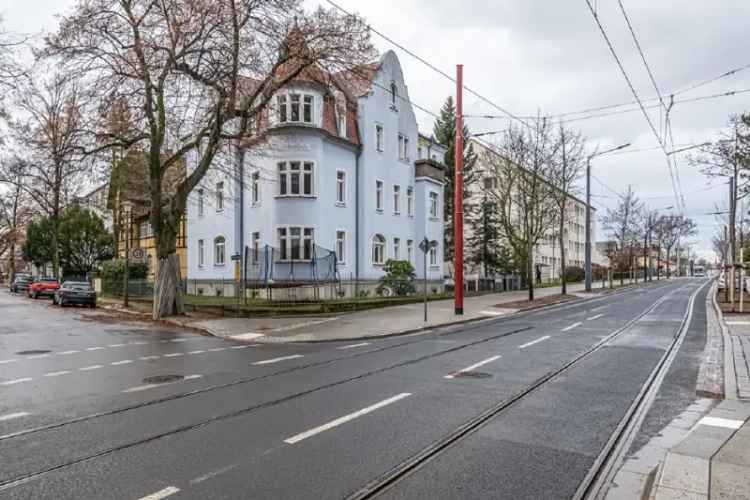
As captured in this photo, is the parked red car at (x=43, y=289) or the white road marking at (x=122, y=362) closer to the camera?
the white road marking at (x=122, y=362)

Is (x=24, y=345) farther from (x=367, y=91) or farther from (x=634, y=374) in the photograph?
(x=367, y=91)

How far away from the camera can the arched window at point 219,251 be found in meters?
35.0

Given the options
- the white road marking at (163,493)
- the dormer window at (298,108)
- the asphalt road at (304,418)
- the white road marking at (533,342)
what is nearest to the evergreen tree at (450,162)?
the dormer window at (298,108)

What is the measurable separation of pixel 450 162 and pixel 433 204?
11.9 m

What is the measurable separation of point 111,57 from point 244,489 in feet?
67.5

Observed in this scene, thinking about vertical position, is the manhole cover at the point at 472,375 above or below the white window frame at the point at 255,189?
below

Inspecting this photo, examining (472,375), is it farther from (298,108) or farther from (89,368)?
(298,108)

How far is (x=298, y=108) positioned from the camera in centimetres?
2947

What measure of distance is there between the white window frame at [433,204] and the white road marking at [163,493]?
113 feet

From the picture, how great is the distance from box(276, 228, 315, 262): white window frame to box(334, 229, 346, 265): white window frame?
6.34 ft

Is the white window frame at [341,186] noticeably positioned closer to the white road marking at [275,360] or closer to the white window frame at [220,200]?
the white window frame at [220,200]

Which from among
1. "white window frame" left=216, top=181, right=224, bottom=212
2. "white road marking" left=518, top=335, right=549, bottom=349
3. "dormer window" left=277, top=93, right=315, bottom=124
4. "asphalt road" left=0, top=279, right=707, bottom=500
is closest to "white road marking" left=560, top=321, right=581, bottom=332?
"white road marking" left=518, top=335, right=549, bottom=349

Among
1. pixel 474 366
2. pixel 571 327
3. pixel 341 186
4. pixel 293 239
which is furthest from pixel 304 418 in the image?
pixel 341 186

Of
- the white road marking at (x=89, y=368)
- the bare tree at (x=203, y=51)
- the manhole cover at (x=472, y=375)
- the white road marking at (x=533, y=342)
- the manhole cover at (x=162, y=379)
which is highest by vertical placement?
the bare tree at (x=203, y=51)
